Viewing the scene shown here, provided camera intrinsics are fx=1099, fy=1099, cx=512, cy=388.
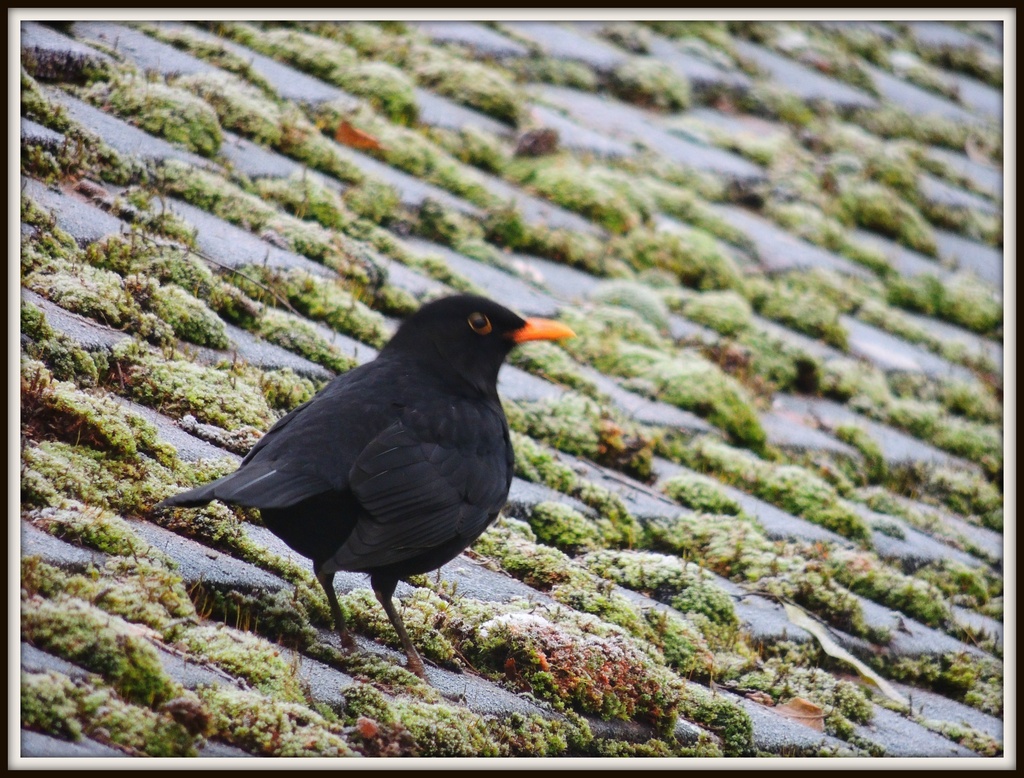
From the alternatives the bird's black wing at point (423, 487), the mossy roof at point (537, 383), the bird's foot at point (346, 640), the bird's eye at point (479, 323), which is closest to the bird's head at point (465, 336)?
the bird's eye at point (479, 323)

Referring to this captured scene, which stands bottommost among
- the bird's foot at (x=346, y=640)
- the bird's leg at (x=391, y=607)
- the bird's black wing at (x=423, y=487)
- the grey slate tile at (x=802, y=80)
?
the bird's foot at (x=346, y=640)

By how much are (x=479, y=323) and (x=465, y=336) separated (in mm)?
77

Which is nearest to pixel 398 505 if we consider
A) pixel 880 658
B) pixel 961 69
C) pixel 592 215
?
pixel 880 658

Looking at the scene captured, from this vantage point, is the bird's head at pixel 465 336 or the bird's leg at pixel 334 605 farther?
the bird's head at pixel 465 336

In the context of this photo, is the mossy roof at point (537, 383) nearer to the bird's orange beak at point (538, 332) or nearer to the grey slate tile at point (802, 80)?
the grey slate tile at point (802, 80)

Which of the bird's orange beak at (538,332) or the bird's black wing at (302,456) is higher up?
the bird's orange beak at (538,332)

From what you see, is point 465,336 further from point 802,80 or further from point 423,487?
point 802,80

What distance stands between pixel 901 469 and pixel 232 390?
3.57 metres

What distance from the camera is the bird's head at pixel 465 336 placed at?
4.14 m

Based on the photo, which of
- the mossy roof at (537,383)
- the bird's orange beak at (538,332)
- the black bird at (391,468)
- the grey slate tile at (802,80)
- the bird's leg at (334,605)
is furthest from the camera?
the grey slate tile at (802,80)

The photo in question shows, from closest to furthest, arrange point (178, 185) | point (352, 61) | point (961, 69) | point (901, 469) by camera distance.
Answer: point (178, 185) < point (901, 469) < point (352, 61) < point (961, 69)

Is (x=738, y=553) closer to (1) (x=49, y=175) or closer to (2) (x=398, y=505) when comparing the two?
(2) (x=398, y=505)

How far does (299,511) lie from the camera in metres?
3.33

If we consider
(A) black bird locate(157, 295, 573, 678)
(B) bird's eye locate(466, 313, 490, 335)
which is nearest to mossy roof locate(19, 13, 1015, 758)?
(A) black bird locate(157, 295, 573, 678)
